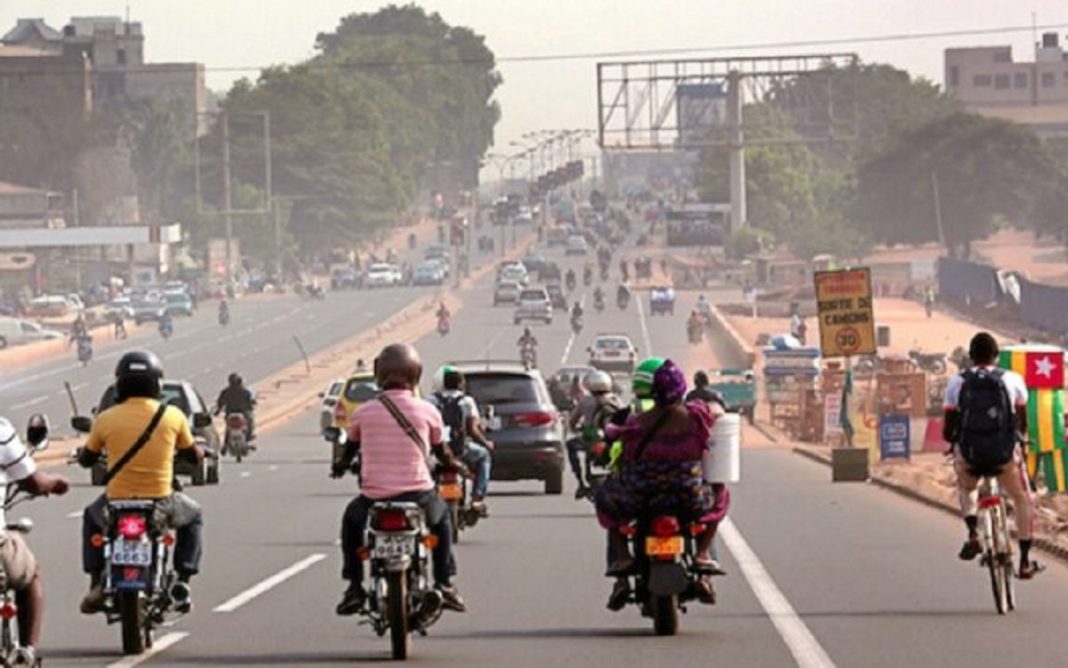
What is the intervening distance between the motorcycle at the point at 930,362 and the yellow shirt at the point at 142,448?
2879 inches

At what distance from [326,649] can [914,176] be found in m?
170

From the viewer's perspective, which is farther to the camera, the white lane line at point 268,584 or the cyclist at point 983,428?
the white lane line at point 268,584

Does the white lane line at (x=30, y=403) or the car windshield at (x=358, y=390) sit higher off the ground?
the car windshield at (x=358, y=390)

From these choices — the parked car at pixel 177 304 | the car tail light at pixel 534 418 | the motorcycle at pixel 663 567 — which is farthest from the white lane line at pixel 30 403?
the motorcycle at pixel 663 567

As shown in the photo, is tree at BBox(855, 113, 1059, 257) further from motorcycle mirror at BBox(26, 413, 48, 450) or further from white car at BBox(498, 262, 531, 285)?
motorcycle mirror at BBox(26, 413, 48, 450)

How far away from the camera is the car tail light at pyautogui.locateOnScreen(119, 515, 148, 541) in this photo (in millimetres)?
14875

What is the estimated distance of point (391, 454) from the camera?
1548 centimetres

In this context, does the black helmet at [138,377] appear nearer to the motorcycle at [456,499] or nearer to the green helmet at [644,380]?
the green helmet at [644,380]

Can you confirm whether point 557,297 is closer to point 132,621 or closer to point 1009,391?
point 1009,391

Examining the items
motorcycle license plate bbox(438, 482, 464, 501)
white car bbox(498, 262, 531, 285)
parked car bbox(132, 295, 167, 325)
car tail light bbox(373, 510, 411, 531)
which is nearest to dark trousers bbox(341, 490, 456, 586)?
car tail light bbox(373, 510, 411, 531)

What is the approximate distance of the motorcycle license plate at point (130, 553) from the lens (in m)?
14.8

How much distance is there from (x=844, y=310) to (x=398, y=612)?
2976 centimetres

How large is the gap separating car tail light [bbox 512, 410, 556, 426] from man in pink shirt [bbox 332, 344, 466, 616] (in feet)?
58.5

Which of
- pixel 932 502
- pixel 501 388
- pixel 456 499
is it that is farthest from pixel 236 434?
pixel 456 499
